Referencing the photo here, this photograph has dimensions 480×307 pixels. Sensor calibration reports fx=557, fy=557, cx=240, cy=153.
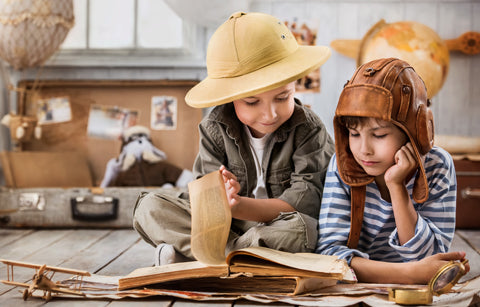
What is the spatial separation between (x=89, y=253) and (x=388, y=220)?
0.93m

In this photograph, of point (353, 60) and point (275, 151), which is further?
point (353, 60)

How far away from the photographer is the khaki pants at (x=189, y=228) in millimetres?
1306

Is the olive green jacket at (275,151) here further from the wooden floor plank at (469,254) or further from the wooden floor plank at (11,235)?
the wooden floor plank at (11,235)

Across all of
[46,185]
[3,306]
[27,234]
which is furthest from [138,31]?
[3,306]

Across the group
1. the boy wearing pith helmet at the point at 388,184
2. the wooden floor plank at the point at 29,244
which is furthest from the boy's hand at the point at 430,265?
the wooden floor plank at the point at 29,244

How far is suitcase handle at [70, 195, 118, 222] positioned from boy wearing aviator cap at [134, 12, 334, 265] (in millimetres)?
777

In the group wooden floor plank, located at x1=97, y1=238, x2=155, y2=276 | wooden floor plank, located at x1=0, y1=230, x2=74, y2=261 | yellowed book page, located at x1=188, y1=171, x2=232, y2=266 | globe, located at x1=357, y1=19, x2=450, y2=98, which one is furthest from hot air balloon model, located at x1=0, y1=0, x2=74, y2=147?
yellowed book page, located at x1=188, y1=171, x2=232, y2=266

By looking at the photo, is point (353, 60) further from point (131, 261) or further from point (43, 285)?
point (43, 285)

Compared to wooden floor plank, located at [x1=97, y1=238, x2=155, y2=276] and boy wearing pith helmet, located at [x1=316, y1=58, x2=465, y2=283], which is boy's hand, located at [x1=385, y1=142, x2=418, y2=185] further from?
wooden floor plank, located at [x1=97, y1=238, x2=155, y2=276]

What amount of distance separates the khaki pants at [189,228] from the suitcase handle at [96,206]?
0.78 metres

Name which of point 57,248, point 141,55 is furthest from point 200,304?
point 141,55

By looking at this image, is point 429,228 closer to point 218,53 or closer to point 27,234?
point 218,53

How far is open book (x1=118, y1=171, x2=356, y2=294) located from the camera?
107cm

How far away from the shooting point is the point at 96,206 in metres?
2.27
